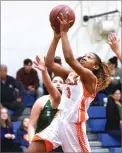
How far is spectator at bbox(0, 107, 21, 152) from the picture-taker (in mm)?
7103

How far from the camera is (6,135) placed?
7.12m

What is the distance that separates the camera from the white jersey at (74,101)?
3811mm

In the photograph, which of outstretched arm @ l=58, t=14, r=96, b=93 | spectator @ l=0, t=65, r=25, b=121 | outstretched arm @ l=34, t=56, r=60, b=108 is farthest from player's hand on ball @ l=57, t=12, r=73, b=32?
spectator @ l=0, t=65, r=25, b=121

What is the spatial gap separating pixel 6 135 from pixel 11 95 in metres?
1.59

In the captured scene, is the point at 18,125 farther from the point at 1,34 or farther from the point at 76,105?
the point at 76,105

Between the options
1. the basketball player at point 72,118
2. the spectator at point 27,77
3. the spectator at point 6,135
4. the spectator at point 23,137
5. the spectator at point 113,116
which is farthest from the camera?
the spectator at point 27,77

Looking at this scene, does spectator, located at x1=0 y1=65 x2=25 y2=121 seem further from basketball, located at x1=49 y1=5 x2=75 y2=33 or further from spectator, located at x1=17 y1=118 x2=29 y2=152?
basketball, located at x1=49 y1=5 x2=75 y2=33

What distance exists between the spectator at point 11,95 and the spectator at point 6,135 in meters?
1.03

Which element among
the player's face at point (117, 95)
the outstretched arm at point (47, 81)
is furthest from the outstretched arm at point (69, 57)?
the player's face at point (117, 95)

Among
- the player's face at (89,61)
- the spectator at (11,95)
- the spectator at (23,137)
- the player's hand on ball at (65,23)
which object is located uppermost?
the player's hand on ball at (65,23)

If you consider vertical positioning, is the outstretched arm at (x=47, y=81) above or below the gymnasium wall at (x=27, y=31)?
below

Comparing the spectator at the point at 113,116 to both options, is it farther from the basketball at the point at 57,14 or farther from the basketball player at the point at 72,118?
the basketball at the point at 57,14

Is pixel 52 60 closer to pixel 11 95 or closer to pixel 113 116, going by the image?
pixel 113 116

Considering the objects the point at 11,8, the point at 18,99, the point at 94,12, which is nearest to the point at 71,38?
the point at 94,12
